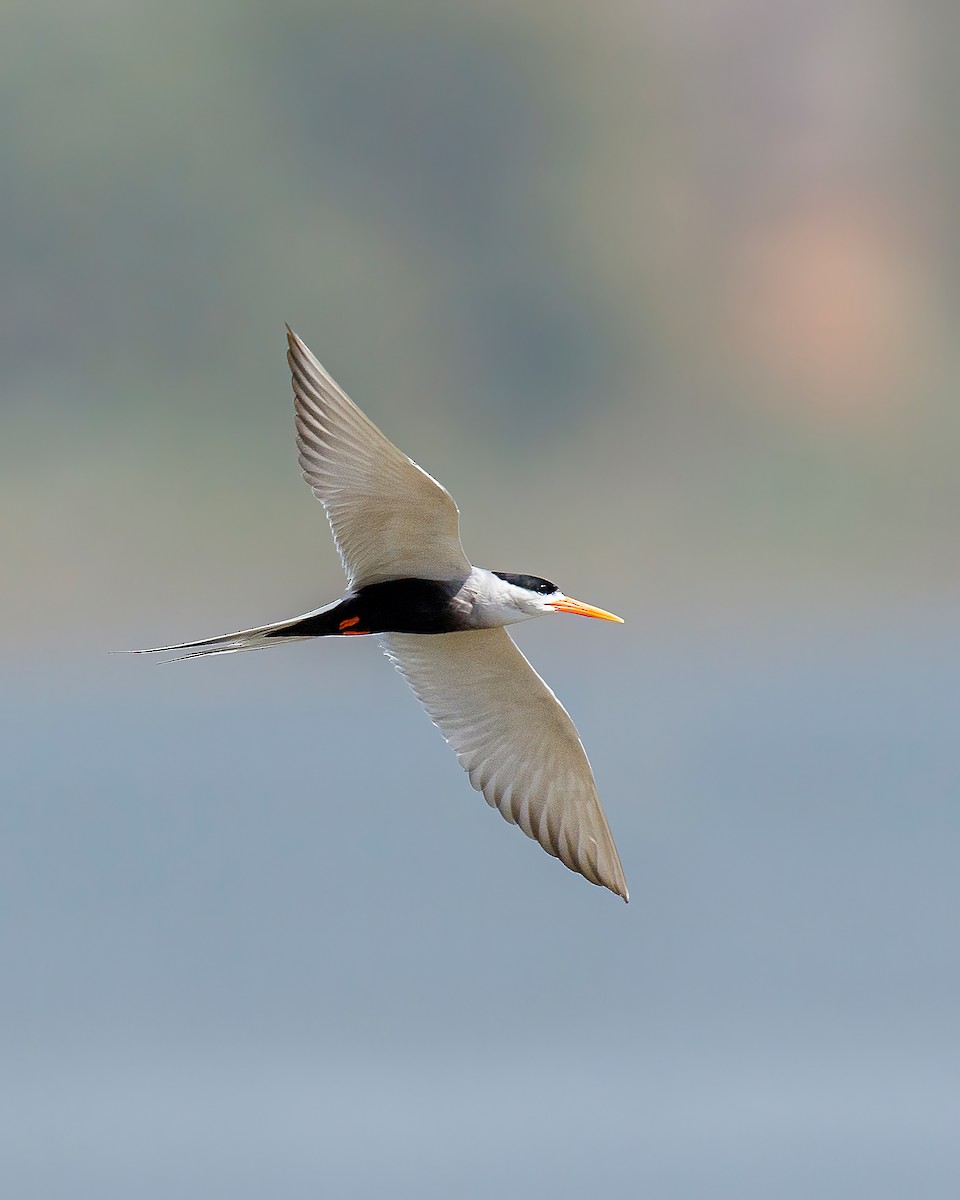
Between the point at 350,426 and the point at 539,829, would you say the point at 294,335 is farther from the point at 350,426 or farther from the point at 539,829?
the point at 539,829

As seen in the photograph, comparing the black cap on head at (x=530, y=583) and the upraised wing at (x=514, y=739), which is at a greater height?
the black cap on head at (x=530, y=583)

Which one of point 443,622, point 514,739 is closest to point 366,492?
point 443,622

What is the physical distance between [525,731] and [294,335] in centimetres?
210

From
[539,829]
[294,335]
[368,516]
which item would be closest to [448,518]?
[368,516]

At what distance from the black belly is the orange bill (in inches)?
15.0

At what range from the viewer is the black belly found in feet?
20.9

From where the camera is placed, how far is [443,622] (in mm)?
6453

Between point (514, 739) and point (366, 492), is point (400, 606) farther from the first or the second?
point (514, 739)

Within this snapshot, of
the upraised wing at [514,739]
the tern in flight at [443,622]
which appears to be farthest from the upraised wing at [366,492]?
the upraised wing at [514,739]

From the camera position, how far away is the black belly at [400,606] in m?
6.36

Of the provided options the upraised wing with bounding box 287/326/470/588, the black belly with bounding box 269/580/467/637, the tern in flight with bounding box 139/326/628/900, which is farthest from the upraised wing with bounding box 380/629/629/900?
the upraised wing with bounding box 287/326/470/588

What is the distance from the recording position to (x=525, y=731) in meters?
7.02

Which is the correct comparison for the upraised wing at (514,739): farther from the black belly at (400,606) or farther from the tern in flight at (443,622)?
the black belly at (400,606)

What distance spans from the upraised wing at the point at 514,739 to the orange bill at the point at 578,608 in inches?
14.1
